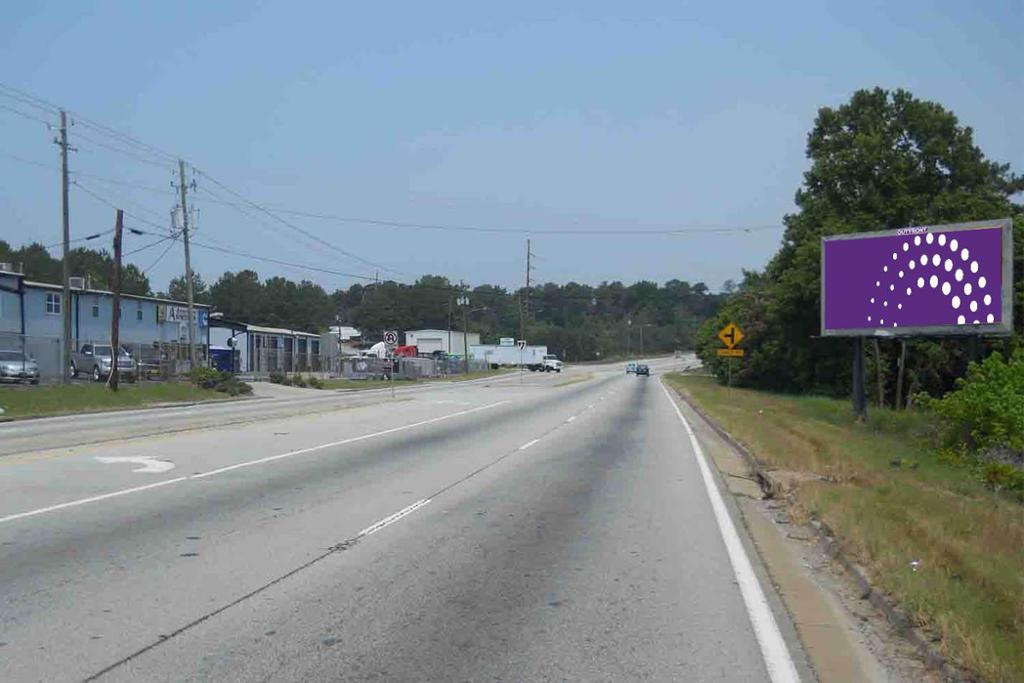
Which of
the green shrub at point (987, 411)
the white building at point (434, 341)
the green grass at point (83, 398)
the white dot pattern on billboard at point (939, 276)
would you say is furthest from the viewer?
the white building at point (434, 341)

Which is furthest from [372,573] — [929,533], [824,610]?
[929,533]

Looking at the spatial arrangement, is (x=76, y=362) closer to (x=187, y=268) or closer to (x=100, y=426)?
(x=187, y=268)

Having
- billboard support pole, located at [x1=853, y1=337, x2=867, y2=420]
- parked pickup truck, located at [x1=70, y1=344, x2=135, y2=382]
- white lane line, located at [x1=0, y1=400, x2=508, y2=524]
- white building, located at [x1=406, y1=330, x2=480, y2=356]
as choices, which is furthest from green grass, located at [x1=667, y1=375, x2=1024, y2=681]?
white building, located at [x1=406, y1=330, x2=480, y2=356]

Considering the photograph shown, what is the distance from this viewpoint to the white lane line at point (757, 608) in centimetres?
709

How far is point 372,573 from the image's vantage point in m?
9.87

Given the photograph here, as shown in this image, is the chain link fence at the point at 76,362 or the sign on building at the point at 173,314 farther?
the sign on building at the point at 173,314

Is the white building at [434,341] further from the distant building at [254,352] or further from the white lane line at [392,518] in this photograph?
the white lane line at [392,518]

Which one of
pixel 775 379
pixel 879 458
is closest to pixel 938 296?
pixel 879 458

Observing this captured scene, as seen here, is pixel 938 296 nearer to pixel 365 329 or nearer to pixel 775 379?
pixel 775 379

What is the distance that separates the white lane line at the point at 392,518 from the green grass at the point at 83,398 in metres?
25.1

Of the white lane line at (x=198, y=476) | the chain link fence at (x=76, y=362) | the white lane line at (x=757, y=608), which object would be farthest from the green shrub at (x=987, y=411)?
the chain link fence at (x=76, y=362)

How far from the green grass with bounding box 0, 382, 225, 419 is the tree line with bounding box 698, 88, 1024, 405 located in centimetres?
3023

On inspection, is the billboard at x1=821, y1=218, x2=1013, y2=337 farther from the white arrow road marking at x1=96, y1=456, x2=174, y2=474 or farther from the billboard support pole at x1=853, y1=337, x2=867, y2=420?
the white arrow road marking at x1=96, y1=456, x2=174, y2=474

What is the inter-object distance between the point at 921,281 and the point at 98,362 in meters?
41.4
